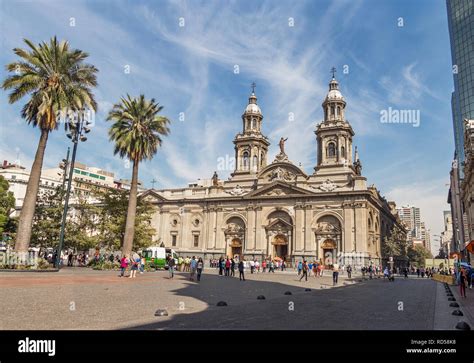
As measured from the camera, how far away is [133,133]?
32.7 meters

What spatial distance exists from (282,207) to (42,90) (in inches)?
1552

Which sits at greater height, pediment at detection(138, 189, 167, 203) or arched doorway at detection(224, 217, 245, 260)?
pediment at detection(138, 189, 167, 203)

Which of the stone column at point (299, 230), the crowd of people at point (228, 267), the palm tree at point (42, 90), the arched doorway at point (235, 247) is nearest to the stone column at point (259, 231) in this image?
the arched doorway at point (235, 247)

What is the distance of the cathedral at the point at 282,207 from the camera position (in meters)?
54.1

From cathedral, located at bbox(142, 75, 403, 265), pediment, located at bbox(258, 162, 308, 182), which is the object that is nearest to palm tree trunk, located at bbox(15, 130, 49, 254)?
cathedral, located at bbox(142, 75, 403, 265)

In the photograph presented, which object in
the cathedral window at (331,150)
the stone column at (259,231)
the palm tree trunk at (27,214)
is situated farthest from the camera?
the cathedral window at (331,150)

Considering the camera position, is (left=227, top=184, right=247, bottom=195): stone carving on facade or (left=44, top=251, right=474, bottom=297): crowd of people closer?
(left=44, top=251, right=474, bottom=297): crowd of people

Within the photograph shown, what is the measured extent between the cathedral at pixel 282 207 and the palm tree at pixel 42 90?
120ft

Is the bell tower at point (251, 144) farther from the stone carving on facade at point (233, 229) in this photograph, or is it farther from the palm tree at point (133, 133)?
the palm tree at point (133, 133)

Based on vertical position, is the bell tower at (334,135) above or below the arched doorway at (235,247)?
above

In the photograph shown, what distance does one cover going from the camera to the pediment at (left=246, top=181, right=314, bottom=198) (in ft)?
187

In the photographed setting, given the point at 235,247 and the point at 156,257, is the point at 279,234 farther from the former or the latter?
the point at 156,257

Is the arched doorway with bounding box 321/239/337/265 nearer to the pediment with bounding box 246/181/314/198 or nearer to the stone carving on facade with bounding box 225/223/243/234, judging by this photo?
the pediment with bounding box 246/181/314/198

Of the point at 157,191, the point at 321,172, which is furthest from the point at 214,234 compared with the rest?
the point at 321,172
